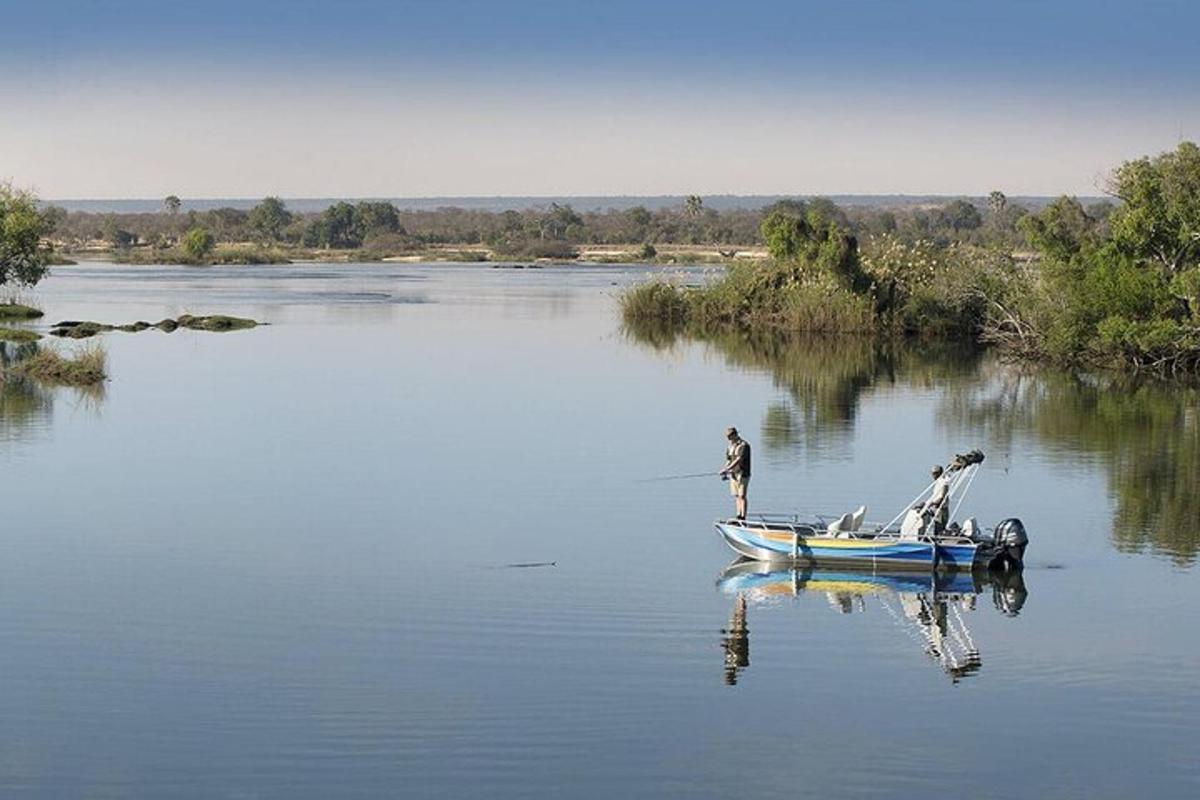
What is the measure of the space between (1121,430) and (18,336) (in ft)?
121

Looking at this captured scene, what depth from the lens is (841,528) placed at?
27.2 metres

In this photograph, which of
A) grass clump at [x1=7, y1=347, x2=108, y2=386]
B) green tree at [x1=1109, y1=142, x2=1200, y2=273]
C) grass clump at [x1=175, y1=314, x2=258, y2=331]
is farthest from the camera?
grass clump at [x1=175, y1=314, x2=258, y2=331]

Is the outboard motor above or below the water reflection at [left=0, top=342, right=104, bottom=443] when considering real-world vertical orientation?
above

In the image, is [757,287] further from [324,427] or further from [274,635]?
[274,635]

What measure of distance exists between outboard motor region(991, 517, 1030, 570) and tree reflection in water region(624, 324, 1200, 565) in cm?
289

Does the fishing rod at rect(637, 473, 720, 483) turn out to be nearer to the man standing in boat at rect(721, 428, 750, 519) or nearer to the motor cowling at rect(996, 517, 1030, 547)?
the man standing in boat at rect(721, 428, 750, 519)

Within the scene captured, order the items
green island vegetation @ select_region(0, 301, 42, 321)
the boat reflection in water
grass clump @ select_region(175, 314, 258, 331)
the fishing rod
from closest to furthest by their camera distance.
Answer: the boat reflection in water < the fishing rod < grass clump @ select_region(175, 314, 258, 331) < green island vegetation @ select_region(0, 301, 42, 321)

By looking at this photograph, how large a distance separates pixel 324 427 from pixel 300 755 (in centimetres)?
2426

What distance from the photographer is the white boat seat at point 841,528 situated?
1050 inches

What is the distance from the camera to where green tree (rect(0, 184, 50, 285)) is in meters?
72.8

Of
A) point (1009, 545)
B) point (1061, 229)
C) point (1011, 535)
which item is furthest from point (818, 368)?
point (1009, 545)

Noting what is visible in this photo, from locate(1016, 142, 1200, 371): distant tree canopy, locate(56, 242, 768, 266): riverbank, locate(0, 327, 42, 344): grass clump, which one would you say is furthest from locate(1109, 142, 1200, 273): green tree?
locate(56, 242, 768, 266): riverbank

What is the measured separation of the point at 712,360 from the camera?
6128 centimetres

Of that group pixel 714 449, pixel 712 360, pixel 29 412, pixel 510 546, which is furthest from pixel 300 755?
pixel 712 360
